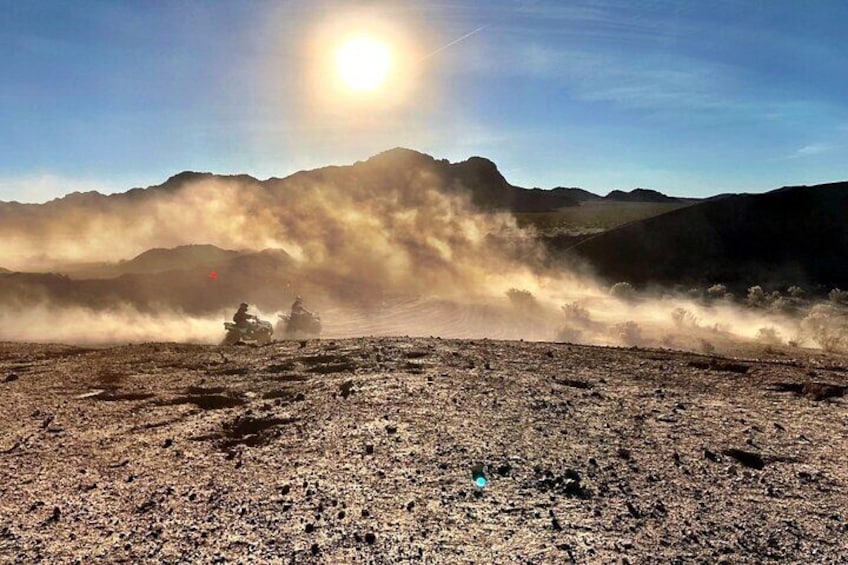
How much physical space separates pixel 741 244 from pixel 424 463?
63773mm

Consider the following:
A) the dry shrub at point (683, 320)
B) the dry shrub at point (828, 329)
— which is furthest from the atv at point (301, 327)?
the dry shrub at point (828, 329)

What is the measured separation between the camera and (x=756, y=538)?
935cm

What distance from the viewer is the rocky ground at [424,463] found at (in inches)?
355

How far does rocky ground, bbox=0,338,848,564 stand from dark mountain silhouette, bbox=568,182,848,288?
Result: 139 ft

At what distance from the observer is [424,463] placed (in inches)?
460

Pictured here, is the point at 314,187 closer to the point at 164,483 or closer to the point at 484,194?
the point at 484,194

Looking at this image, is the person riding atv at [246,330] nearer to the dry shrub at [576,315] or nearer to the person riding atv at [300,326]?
the person riding atv at [300,326]

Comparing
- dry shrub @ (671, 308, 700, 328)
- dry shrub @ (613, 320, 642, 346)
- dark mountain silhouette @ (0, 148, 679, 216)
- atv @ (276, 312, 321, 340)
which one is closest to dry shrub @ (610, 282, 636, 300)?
dry shrub @ (671, 308, 700, 328)

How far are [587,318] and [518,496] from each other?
33.5 metres

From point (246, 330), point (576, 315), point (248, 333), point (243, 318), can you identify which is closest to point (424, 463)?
point (248, 333)

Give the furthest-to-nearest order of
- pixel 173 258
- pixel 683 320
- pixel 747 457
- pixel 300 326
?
1. pixel 173 258
2. pixel 683 320
3. pixel 300 326
4. pixel 747 457

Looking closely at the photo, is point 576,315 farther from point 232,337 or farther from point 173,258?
point 173,258

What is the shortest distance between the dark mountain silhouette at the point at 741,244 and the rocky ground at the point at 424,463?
42.4 m

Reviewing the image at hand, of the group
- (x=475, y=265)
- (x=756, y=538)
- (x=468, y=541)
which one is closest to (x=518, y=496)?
(x=468, y=541)
